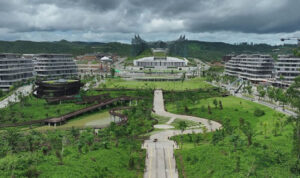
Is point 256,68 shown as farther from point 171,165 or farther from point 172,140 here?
point 171,165

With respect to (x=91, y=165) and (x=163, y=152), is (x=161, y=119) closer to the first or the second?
(x=163, y=152)

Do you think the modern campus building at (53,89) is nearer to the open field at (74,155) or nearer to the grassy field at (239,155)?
the open field at (74,155)

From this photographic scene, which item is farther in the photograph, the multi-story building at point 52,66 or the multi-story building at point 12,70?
the multi-story building at point 52,66

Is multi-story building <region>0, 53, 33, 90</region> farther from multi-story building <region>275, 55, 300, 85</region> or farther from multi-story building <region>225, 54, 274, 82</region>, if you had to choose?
multi-story building <region>275, 55, 300, 85</region>

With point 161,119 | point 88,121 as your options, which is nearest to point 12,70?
point 88,121

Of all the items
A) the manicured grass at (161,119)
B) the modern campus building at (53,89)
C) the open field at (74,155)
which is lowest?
the manicured grass at (161,119)

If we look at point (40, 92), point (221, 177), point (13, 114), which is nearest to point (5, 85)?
point (40, 92)

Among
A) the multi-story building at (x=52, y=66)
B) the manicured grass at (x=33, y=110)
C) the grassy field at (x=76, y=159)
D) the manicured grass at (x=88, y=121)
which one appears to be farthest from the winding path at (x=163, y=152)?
the multi-story building at (x=52, y=66)
